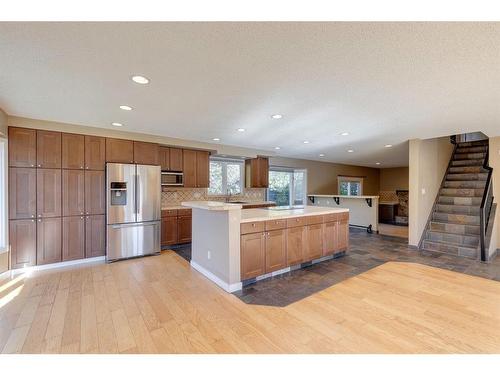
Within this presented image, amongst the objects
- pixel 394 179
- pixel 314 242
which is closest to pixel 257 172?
pixel 314 242

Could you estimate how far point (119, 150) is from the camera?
4156 mm

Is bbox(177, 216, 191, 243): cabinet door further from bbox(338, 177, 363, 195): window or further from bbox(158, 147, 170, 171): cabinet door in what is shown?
bbox(338, 177, 363, 195): window

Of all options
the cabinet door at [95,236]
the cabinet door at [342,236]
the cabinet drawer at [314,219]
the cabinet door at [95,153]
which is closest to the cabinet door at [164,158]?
the cabinet door at [95,153]

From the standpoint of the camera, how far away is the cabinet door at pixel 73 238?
371 centimetres

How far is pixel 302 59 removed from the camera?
71.6 inches

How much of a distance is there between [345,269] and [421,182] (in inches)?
116

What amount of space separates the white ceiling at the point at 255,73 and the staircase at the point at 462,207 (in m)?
2.16

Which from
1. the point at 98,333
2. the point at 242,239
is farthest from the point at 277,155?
the point at 98,333

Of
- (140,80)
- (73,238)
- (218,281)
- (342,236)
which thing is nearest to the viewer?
(140,80)

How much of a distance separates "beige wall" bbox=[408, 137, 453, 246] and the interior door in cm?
527

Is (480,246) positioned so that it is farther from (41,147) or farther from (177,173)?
(41,147)

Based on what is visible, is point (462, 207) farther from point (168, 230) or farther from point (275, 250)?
point (168, 230)

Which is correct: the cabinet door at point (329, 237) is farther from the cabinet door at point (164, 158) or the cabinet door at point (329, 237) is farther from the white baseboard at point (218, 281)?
the cabinet door at point (164, 158)

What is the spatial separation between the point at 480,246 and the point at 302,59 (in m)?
4.78
